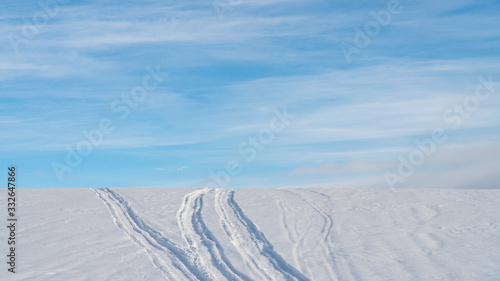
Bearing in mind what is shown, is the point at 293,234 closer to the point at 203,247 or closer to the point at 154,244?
the point at 203,247

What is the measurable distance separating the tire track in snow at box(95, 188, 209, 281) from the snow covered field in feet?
0.11

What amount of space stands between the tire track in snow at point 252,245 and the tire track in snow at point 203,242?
20.5 inches

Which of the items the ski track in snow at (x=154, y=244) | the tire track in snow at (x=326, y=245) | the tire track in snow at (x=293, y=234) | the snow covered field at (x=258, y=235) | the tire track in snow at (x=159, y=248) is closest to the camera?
the tire track in snow at (x=159, y=248)

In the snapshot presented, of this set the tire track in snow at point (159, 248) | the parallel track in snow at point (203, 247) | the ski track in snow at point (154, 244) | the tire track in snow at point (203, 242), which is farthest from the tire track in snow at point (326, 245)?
the ski track in snow at point (154, 244)

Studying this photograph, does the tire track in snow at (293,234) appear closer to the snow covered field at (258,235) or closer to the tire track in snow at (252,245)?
the snow covered field at (258,235)

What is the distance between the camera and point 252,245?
12.5 meters

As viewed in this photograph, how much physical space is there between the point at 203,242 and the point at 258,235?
1.66 m

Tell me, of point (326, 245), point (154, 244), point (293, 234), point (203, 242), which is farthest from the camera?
point (293, 234)

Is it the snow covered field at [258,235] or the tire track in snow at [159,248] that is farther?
the snow covered field at [258,235]

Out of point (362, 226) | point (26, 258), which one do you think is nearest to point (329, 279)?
point (362, 226)

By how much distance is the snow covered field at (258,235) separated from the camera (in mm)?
10898

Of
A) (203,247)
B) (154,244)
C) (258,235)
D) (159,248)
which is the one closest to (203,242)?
(203,247)

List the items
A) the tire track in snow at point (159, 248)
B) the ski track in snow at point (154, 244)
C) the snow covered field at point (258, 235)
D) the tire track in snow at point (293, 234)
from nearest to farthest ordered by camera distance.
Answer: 1. the tire track in snow at point (159, 248)
2. the ski track in snow at point (154, 244)
3. the snow covered field at point (258, 235)
4. the tire track in snow at point (293, 234)

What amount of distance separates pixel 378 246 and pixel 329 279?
8.58ft
